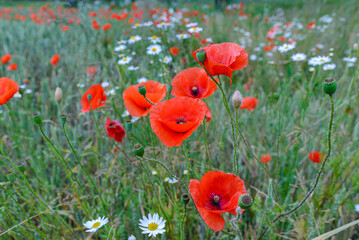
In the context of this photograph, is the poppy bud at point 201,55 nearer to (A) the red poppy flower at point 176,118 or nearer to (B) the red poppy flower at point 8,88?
(A) the red poppy flower at point 176,118

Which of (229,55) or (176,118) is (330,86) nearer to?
(229,55)

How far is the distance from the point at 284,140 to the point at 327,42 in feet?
8.10

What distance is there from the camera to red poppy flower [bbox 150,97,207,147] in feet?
3.04

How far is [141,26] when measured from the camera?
2814 mm

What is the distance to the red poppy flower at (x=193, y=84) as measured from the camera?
112 centimetres

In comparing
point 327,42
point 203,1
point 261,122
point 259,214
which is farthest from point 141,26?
point 203,1

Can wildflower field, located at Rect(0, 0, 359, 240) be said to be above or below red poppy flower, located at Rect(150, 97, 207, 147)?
below

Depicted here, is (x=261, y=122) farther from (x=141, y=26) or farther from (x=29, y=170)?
(x=29, y=170)

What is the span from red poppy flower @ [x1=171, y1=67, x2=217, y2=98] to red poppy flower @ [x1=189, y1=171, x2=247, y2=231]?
34 cm

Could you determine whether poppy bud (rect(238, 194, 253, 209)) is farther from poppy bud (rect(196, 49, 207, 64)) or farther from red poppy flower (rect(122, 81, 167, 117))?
red poppy flower (rect(122, 81, 167, 117))

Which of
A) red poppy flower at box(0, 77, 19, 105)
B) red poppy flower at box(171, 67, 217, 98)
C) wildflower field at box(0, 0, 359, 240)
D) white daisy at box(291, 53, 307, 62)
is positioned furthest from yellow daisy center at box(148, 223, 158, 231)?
white daisy at box(291, 53, 307, 62)

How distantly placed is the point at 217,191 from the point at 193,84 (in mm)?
484

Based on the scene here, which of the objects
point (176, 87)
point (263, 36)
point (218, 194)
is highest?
point (176, 87)

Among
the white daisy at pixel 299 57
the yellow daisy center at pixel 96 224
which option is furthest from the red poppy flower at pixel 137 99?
the white daisy at pixel 299 57
